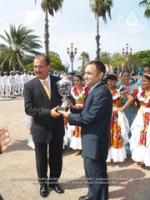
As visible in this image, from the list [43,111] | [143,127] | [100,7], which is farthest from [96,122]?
[100,7]

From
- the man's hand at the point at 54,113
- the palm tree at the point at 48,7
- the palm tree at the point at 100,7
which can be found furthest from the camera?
the palm tree at the point at 100,7

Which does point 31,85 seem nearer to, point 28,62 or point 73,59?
point 73,59

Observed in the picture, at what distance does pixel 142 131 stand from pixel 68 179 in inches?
62.8

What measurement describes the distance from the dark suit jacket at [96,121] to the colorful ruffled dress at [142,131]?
1.63m

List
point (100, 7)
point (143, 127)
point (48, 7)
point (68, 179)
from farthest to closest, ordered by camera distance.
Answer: point (100, 7) → point (48, 7) → point (143, 127) → point (68, 179)

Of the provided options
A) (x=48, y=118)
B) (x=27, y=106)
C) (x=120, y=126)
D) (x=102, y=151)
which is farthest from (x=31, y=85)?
(x=120, y=126)

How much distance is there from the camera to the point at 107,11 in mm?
26375

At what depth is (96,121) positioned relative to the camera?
2.58 metres

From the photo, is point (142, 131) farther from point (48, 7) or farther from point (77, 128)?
point (48, 7)

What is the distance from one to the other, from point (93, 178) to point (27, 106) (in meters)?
1.27

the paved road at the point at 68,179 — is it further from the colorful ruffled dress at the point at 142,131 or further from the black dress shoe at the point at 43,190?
the colorful ruffled dress at the point at 142,131

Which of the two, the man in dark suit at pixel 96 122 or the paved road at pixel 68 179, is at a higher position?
the man in dark suit at pixel 96 122

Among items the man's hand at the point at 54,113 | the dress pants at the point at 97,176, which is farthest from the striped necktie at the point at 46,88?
the dress pants at the point at 97,176

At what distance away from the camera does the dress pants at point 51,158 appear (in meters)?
3.24
